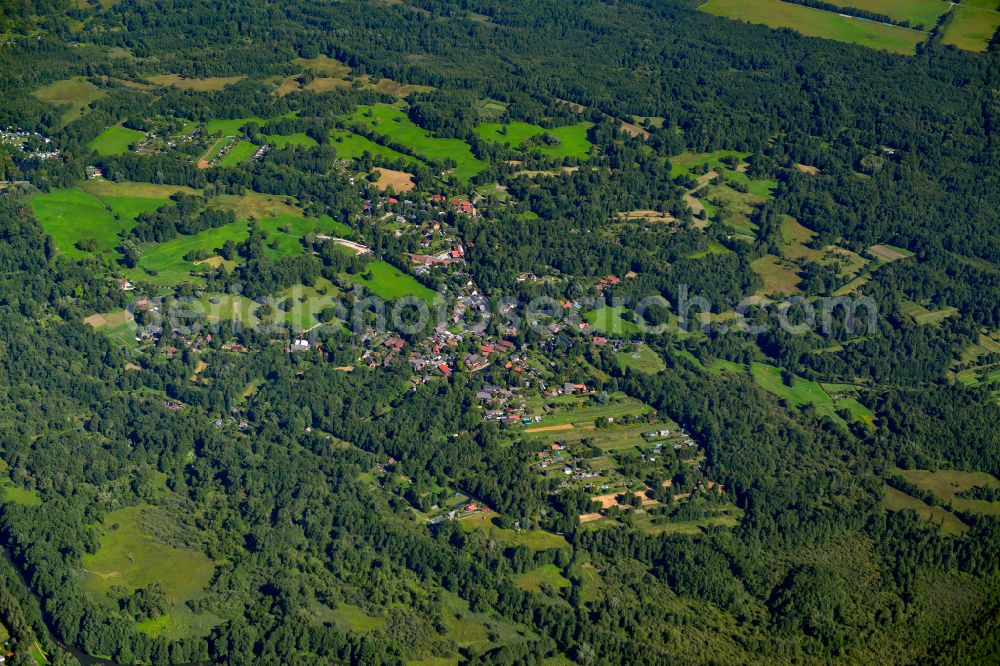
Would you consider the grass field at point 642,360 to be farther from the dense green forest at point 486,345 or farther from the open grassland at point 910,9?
the open grassland at point 910,9

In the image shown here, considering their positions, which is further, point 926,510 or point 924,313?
point 924,313

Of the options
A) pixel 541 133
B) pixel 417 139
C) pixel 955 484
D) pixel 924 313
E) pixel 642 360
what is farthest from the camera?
pixel 541 133

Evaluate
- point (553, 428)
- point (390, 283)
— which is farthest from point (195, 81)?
point (553, 428)

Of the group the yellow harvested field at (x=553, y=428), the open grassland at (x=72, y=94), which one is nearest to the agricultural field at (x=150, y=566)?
the yellow harvested field at (x=553, y=428)

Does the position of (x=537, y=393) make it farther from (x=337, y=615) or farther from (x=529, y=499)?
(x=337, y=615)

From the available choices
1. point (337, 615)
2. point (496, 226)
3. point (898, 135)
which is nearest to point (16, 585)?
point (337, 615)

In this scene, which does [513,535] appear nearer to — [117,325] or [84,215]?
[117,325]
